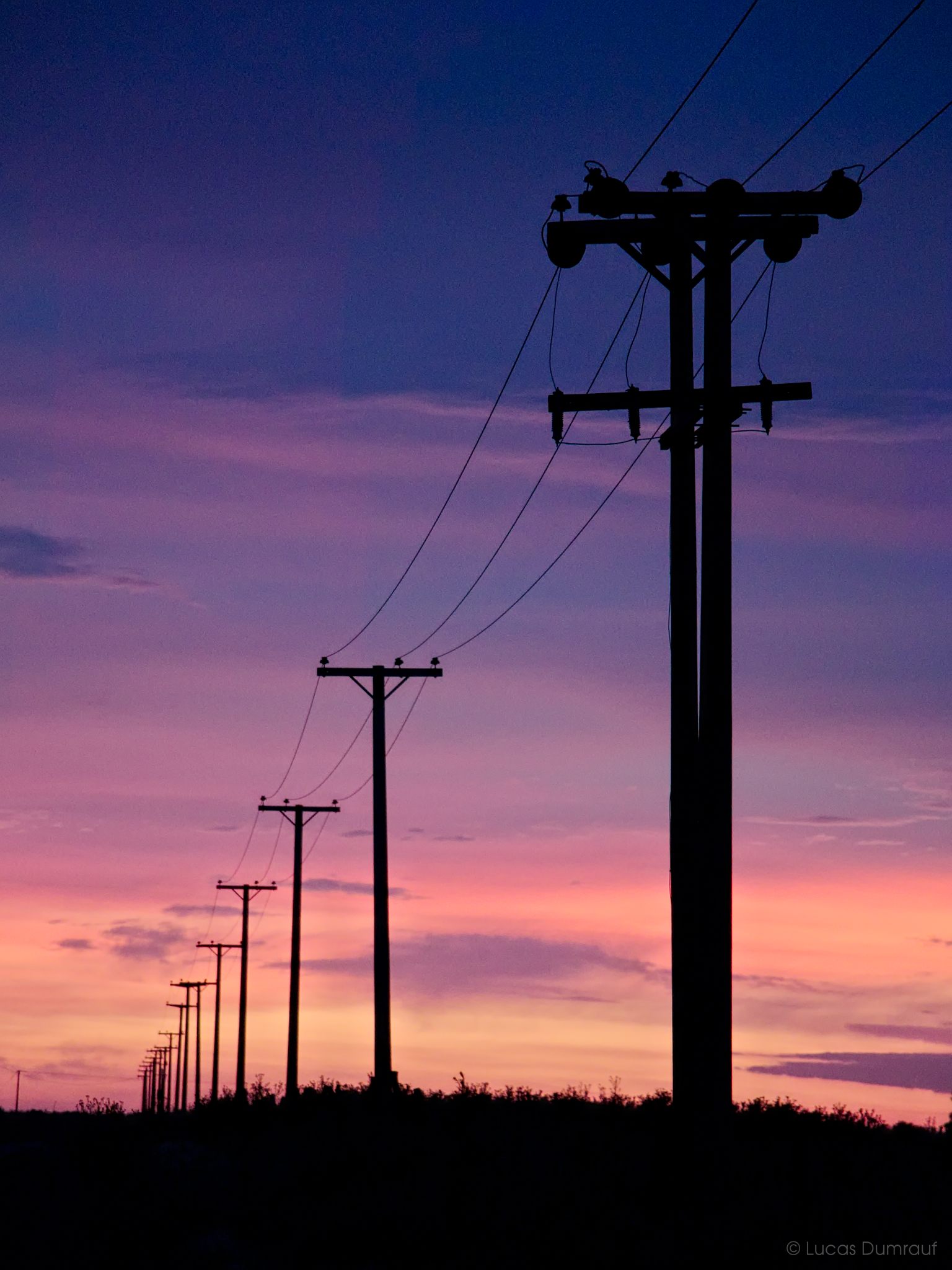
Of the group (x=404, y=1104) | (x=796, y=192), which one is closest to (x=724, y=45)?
(x=796, y=192)

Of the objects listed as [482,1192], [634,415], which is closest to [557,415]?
[634,415]

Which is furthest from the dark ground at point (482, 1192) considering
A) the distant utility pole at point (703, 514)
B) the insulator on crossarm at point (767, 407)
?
the insulator on crossarm at point (767, 407)

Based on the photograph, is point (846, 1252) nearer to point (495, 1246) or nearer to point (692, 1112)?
point (692, 1112)

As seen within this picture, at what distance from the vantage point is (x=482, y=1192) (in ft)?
57.4

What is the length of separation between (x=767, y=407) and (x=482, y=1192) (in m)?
8.92

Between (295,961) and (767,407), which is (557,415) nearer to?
(767,407)

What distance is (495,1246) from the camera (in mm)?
15578

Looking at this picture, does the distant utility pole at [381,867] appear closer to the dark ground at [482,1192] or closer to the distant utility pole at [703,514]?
the dark ground at [482,1192]

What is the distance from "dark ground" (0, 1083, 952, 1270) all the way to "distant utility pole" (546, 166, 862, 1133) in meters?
1.23

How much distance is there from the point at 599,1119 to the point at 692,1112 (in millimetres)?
11468

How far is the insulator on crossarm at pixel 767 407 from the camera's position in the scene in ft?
56.9

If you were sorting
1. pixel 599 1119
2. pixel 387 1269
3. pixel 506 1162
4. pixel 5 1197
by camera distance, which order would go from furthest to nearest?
pixel 599 1119, pixel 5 1197, pixel 506 1162, pixel 387 1269

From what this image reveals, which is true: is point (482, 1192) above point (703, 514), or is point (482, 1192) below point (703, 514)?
below

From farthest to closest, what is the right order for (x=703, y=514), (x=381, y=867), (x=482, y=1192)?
1. (x=381, y=867)
2. (x=482, y=1192)
3. (x=703, y=514)
